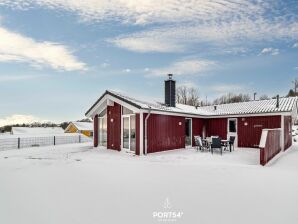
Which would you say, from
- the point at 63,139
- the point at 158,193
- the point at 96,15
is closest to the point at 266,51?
the point at 96,15

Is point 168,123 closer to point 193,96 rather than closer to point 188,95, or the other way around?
point 188,95

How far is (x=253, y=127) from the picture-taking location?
14.4 meters

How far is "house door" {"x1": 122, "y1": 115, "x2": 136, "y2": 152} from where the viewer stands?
12.0 metres

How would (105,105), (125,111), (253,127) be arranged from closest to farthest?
(125,111) → (105,105) → (253,127)

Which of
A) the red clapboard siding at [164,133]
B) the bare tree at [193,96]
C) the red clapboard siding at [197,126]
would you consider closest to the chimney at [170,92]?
the red clapboard siding at [164,133]

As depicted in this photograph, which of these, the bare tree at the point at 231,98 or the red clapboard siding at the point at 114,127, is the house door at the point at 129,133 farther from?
the bare tree at the point at 231,98

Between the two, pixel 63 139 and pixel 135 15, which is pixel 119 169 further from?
pixel 63 139

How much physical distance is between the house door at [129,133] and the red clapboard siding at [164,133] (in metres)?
0.89

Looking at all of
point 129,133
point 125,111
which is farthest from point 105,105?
point 129,133

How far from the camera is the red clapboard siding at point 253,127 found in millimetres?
13565

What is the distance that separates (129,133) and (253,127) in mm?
8286

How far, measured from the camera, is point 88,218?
377 centimetres

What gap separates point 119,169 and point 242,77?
24.9 meters

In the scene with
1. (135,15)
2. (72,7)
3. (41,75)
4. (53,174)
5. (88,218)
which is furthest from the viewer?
(41,75)
